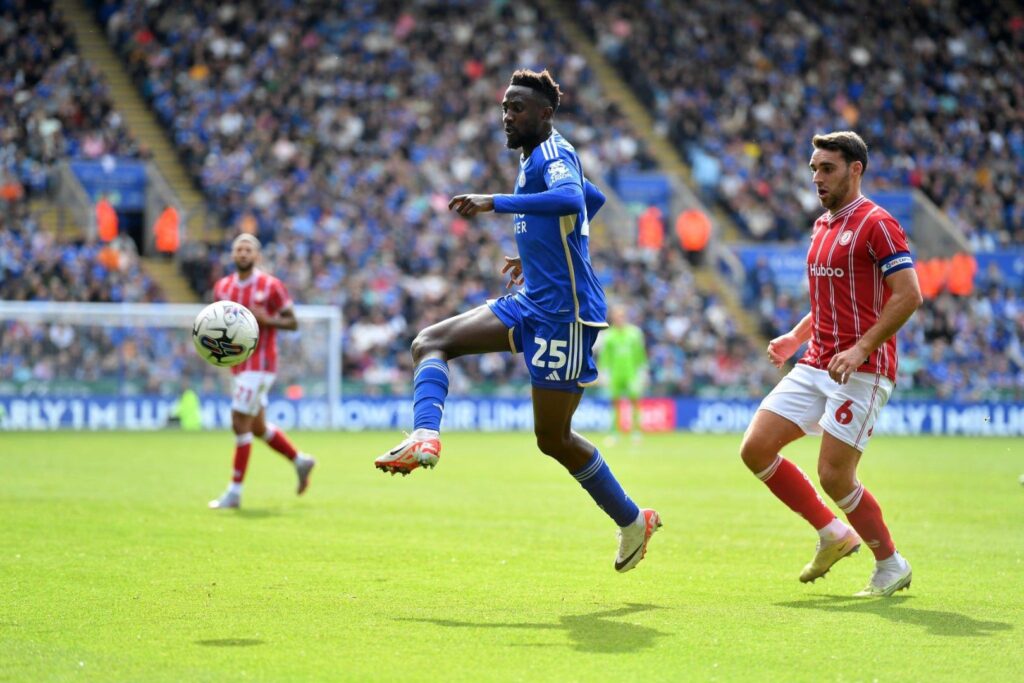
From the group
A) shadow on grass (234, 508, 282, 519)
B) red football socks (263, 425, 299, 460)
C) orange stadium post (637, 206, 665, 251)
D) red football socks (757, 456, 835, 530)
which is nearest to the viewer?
red football socks (757, 456, 835, 530)

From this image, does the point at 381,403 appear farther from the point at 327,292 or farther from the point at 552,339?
the point at 552,339

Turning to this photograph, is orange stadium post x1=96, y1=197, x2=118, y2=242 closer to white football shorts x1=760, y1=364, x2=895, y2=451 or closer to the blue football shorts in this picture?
the blue football shorts

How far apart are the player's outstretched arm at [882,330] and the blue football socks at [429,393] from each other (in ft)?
7.14

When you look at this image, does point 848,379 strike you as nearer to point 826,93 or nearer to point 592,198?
point 592,198

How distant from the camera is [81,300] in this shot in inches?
1163

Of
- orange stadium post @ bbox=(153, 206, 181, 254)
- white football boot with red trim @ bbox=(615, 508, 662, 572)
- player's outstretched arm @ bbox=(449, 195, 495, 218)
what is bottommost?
white football boot with red trim @ bbox=(615, 508, 662, 572)

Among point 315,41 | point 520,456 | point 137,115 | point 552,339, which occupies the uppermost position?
point 315,41

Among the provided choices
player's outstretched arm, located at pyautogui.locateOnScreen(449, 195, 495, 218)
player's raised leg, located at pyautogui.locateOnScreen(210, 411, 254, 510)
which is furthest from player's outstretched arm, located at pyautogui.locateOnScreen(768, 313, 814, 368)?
player's raised leg, located at pyautogui.locateOnScreen(210, 411, 254, 510)

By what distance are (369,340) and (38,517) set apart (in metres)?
19.5

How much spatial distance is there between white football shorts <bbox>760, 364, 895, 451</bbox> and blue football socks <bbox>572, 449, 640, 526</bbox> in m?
1.02

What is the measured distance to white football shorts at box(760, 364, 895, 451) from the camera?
791 centimetres

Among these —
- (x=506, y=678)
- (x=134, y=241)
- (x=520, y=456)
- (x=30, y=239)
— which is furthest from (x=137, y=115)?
(x=506, y=678)

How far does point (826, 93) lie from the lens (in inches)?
1558

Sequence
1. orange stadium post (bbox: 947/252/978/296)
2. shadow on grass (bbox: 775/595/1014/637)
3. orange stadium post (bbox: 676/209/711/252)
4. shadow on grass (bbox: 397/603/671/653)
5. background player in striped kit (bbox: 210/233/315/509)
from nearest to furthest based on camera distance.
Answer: shadow on grass (bbox: 397/603/671/653) < shadow on grass (bbox: 775/595/1014/637) < background player in striped kit (bbox: 210/233/315/509) < orange stadium post (bbox: 947/252/978/296) < orange stadium post (bbox: 676/209/711/252)
